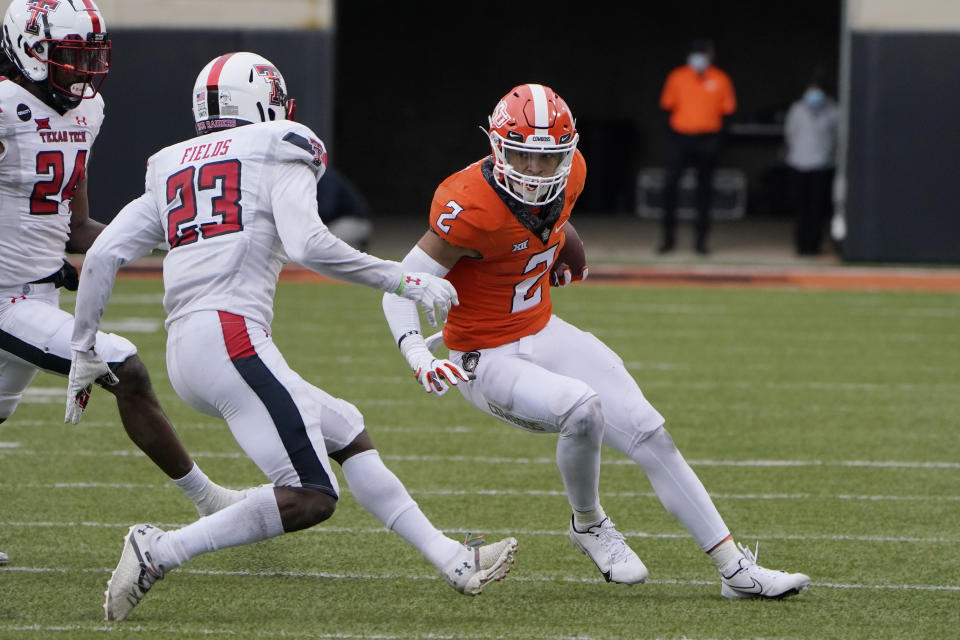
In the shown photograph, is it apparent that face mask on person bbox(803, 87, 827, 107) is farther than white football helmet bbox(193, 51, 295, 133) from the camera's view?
Yes

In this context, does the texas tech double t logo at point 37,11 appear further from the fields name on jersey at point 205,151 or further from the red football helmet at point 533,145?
the red football helmet at point 533,145

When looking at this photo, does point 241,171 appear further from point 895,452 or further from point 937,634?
point 895,452

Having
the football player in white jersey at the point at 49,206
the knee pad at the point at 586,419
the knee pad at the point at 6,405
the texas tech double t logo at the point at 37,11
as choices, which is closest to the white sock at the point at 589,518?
the knee pad at the point at 586,419

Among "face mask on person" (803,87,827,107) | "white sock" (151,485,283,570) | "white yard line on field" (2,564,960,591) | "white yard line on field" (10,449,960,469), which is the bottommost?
"white yard line on field" (10,449,960,469)

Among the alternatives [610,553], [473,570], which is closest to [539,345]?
[610,553]

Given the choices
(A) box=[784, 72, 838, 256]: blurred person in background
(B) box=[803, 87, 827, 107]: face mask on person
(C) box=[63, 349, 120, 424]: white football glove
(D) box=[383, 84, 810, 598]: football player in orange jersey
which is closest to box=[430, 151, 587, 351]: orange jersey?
(D) box=[383, 84, 810, 598]: football player in orange jersey

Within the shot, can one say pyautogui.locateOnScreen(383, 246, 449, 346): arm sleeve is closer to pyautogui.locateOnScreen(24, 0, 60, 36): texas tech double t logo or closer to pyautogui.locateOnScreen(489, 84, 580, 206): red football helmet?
pyautogui.locateOnScreen(489, 84, 580, 206): red football helmet

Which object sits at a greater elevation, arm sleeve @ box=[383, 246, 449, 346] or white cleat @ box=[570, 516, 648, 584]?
arm sleeve @ box=[383, 246, 449, 346]

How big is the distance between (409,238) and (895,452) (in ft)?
31.4

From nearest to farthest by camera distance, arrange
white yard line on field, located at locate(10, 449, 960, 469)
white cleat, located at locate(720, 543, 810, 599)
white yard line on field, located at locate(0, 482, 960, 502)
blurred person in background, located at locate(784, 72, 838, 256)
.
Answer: white cleat, located at locate(720, 543, 810, 599) < white yard line on field, located at locate(0, 482, 960, 502) < white yard line on field, located at locate(10, 449, 960, 469) < blurred person in background, located at locate(784, 72, 838, 256)

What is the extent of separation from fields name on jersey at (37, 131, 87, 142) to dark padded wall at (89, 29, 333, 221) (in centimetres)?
838

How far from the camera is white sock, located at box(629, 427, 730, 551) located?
3.97m

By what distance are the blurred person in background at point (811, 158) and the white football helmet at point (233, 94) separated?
977 centimetres

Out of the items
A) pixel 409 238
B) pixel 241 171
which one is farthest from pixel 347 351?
pixel 409 238
